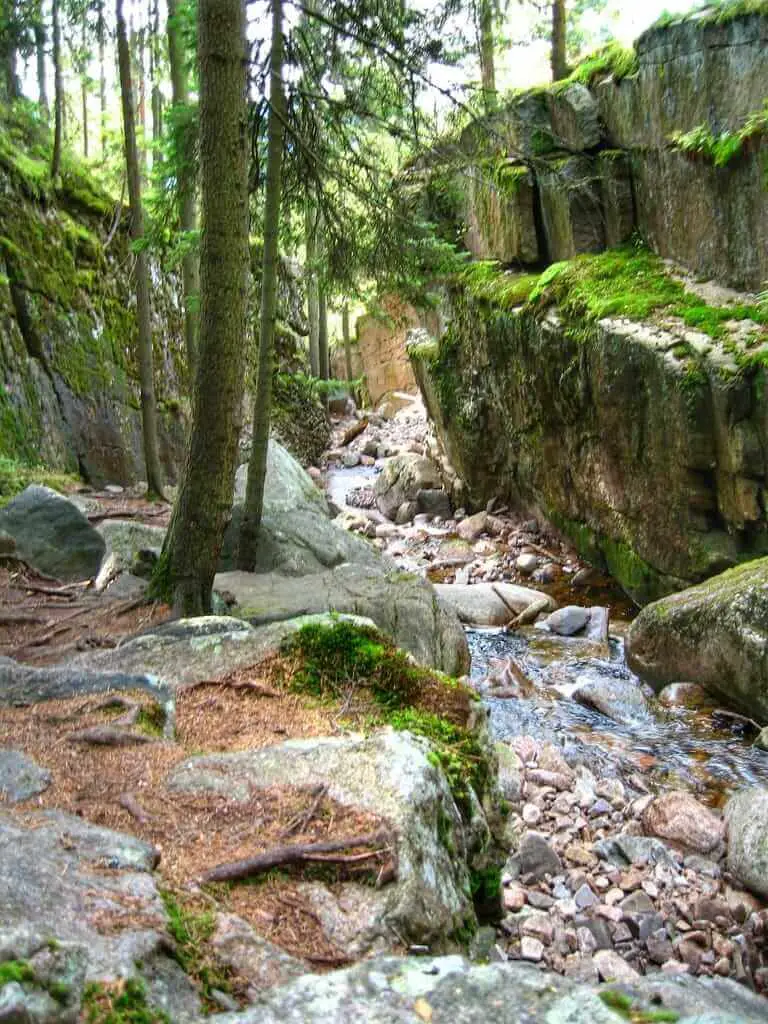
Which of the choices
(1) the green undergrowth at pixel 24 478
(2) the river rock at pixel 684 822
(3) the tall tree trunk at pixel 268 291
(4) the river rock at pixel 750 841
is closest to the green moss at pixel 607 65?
(3) the tall tree trunk at pixel 268 291

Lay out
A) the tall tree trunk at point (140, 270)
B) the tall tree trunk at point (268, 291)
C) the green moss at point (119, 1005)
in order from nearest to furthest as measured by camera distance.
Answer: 1. the green moss at point (119, 1005)
2. the tall tree trunk at point (268, 291)
3. the tall tree trunk at point (140, 270)

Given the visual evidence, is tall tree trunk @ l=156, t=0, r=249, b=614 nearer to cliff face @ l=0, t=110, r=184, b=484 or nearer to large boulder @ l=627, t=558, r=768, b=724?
large boulder @ l=627, t=558, r=768, b=724

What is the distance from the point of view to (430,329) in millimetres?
20188

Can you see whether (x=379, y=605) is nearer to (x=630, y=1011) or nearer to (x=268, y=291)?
(x=268, y=291)

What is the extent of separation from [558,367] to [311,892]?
37.0 ft

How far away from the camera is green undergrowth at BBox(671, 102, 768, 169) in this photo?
33.2 feet

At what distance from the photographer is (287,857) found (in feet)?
9.70

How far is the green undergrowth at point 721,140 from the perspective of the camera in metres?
10.1

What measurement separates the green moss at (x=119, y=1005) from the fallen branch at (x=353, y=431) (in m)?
28.9

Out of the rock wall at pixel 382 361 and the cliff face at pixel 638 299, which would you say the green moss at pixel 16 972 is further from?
the rock wall at pixel 382 361

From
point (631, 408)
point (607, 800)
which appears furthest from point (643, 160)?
point (607, 800)

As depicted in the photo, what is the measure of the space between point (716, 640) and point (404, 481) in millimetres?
12632

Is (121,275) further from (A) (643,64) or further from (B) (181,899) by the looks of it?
(B) (181,899)

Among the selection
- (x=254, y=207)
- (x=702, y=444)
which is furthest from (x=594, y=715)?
(x=254, y=207)
